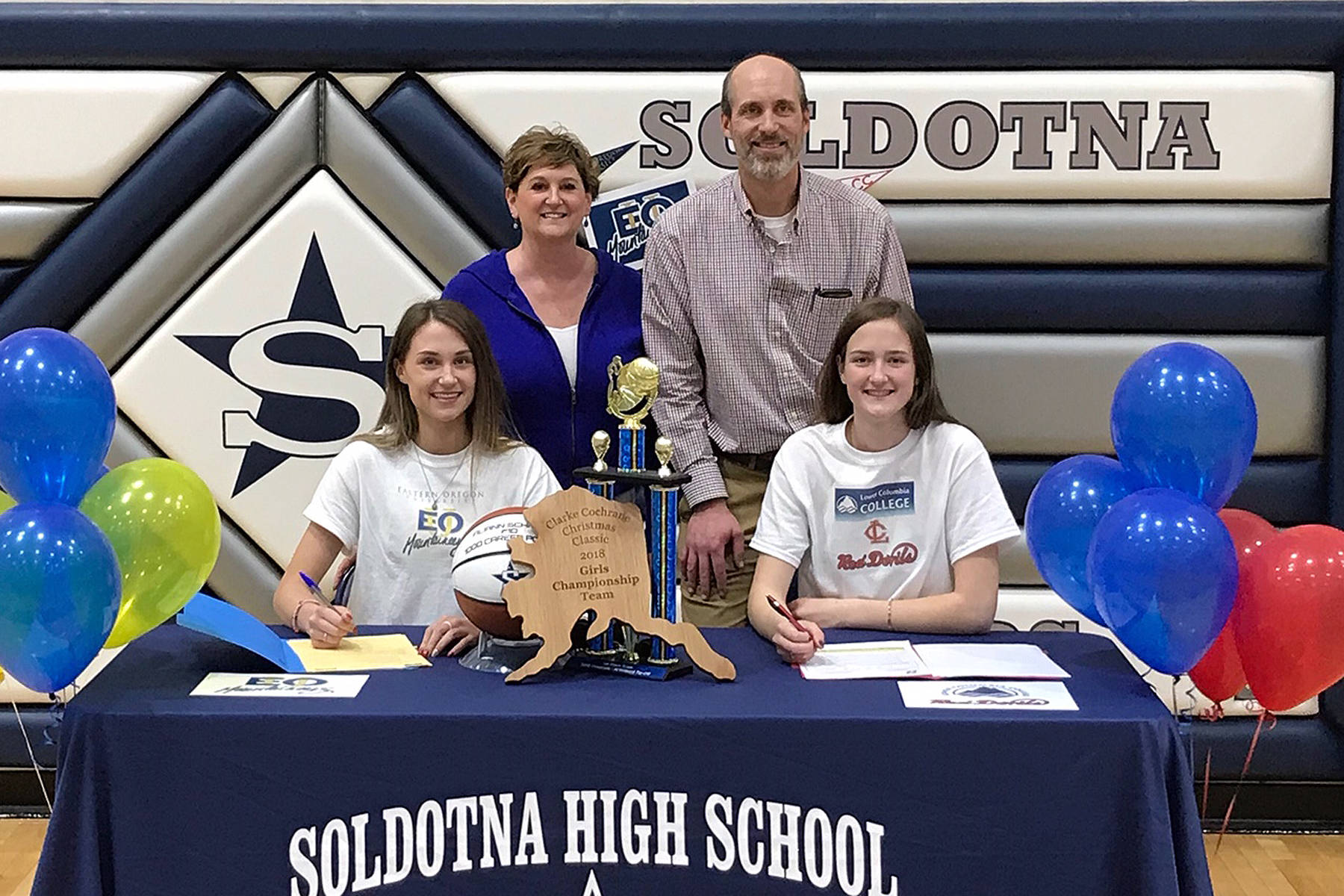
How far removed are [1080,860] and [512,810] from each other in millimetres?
762

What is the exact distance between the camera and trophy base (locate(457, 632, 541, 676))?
201 cm

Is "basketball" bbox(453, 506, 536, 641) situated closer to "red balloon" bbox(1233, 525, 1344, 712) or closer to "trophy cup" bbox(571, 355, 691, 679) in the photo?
"trophy cup" bbox(571, 355, 691, 679)

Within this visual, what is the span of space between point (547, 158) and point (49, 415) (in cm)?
104

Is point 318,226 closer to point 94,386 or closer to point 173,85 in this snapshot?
point 173,85

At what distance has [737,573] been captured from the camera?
2.73 m

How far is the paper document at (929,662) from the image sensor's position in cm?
197

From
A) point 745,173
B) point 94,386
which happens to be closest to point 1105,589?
point 745,173

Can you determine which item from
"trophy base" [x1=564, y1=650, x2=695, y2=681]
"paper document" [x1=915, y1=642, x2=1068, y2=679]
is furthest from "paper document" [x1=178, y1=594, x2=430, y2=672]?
"paper document" [x1=915, y1=642, x2=1068, y2=679]

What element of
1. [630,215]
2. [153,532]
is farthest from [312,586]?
[630,215]

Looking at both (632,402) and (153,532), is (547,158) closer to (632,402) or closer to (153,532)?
(632,402)

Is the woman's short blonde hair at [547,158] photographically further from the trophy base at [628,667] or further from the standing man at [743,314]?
the trophy base at [628,667]

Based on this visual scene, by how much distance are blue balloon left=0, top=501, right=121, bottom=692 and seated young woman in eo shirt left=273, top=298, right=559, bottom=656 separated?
464 mm

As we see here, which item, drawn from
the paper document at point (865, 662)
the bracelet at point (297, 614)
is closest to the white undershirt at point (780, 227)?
the paper document at point (865, 662)

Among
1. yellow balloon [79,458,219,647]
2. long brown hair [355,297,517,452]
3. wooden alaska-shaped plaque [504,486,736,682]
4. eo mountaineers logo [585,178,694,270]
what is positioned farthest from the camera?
eo mountaineers logo [585,178,694,270]
